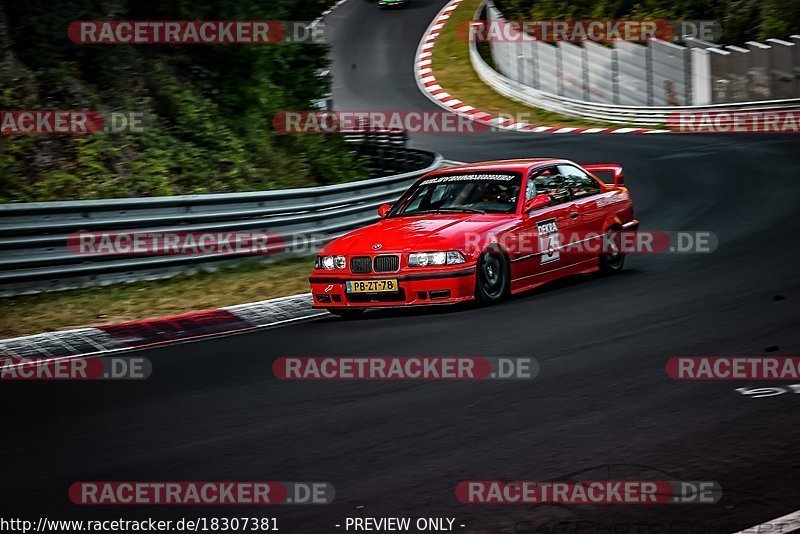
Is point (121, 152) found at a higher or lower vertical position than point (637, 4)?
lower

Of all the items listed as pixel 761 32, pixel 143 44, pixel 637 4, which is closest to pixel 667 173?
pixel 143 44

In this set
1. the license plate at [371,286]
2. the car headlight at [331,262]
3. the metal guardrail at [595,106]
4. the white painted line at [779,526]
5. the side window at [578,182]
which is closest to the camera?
the white painted line at [779,526]

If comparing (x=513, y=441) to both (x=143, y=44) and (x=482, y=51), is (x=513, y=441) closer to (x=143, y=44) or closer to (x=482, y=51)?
(x=143, y=44)

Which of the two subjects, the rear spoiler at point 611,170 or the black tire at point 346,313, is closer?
the black tire at point 346,313

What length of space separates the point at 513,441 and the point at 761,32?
32.1 meters

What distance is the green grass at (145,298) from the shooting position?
10742mm

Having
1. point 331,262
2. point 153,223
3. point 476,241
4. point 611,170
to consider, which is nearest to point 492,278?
point 476,241

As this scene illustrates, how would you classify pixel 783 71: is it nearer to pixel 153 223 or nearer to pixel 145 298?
pixel 153 223

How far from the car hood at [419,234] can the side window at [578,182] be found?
143cm

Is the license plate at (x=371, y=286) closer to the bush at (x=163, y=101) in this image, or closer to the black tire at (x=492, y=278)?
the black tire at (x=492, y=278)

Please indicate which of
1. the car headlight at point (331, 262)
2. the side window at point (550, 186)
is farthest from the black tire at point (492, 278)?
the car headlight at point (331, 262)

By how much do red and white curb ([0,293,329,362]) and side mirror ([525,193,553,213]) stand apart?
7.39 ft

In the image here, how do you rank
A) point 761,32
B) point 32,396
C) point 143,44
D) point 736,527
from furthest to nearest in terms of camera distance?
point 761,32 < point 143,44 < point 32,396 < point 736,527

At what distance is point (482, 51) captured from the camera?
151 ft
